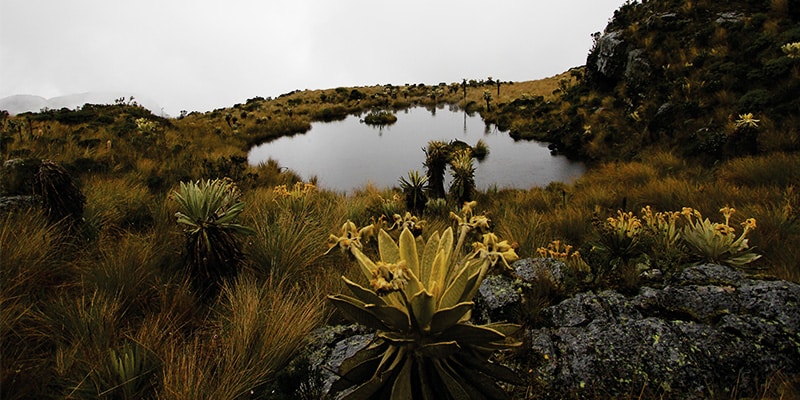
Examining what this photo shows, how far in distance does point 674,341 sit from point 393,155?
1239 centimetres

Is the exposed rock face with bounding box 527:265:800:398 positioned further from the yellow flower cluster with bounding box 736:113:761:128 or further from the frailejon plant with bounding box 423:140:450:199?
the yellow flower cluster with bounding box 736:113:761:128

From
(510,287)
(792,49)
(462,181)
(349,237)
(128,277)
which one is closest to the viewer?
(349,237)

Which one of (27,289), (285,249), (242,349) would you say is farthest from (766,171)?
(27,289)

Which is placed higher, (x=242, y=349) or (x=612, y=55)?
(x=612, y=55)

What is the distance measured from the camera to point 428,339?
1.39m

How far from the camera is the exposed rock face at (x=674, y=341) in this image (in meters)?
1.72

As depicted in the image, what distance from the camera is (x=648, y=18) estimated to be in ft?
53.7

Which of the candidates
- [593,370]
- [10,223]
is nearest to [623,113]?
[593,370]

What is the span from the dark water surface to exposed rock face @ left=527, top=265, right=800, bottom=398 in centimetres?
750

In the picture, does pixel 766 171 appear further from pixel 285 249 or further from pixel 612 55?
pixel 612 55

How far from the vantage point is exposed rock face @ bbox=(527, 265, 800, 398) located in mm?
1724

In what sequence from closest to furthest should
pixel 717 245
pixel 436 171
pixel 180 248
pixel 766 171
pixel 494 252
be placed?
pixel 494 252 < pixel 717 245 < pixel 180 248 < pixel 766 171 < pixel 436 171

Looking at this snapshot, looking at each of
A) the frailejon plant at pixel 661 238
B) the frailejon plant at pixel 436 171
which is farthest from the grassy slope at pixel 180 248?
the frailejon plant at pixel 436 171

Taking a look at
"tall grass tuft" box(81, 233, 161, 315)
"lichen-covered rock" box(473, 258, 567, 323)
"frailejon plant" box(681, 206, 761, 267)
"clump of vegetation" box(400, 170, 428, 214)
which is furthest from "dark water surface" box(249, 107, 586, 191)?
"lichen-covered rock" box(473, 258, 567, 323)
